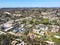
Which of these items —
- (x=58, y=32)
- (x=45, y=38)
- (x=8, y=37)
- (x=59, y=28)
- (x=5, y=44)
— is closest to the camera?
(x=5, y=44)

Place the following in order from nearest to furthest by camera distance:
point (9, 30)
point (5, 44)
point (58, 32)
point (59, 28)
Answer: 1. point (5, 44)
2. point (9, 30)
3. point (58, 32)
4. point (59, 28)

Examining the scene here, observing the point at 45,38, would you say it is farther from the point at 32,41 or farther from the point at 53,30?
the point at 53,30

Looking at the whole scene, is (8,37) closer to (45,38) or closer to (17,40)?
(17,40)

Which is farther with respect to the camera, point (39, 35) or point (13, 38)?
point (39, 35)

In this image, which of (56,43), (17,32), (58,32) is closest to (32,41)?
(56,43)

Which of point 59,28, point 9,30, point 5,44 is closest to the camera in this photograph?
point 5,44

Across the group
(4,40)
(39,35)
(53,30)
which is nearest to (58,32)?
(53,30)

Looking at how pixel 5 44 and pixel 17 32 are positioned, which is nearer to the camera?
pixel 5 44

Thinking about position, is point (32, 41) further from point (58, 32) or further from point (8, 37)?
point (58, 32)

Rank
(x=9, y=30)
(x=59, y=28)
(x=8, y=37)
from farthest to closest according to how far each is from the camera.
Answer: (x=59, y=28) < (x=9, y=30) < (x=8, y=37)
